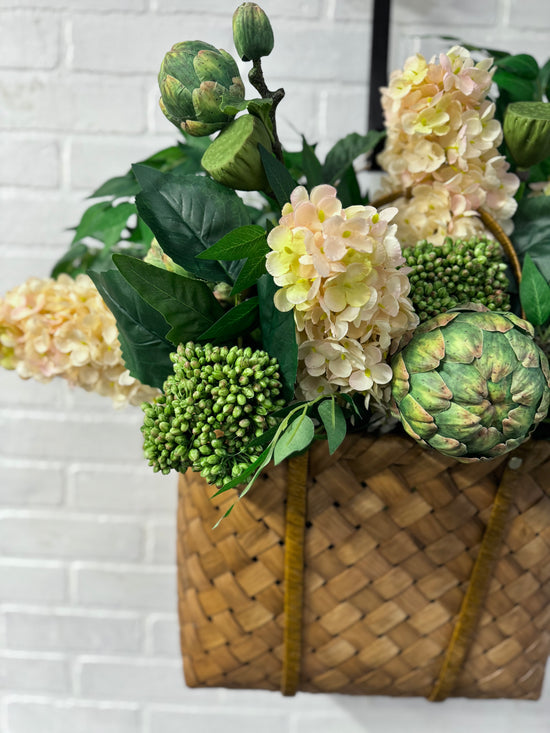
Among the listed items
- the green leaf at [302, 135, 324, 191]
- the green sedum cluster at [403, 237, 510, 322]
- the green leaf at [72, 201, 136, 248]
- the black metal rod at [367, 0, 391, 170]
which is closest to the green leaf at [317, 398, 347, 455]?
the green sedum cluster at [403, 237, 510, 322]

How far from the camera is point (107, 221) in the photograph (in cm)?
67

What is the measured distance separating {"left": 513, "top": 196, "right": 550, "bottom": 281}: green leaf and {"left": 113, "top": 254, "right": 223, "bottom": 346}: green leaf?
270 millimetres

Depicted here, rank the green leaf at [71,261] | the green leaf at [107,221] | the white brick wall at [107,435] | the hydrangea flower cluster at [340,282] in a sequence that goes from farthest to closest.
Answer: the white brick wall at [107,435] → the green leaf at [71,261] → the green leaf at [107,221] → the hydrangea flower cluster at [340,282]

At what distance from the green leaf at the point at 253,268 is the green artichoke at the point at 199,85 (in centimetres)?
9

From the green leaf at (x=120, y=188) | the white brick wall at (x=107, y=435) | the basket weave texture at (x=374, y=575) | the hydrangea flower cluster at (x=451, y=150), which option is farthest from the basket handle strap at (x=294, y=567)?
the white brick wall at (x=107, y=435)

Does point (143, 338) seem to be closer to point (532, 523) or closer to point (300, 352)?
point (300, 352)

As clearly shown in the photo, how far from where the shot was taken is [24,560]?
107 centimetres

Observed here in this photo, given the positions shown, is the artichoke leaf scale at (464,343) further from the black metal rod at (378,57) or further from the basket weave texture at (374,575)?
the black metal rod at (378,57)

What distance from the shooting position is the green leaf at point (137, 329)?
0.48 meters

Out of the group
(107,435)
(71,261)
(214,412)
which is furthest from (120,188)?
(107,435)

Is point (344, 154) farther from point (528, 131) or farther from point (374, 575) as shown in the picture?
point (374, 575)

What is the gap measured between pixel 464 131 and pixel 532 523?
0.32m

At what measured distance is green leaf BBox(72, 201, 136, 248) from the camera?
2.15ft

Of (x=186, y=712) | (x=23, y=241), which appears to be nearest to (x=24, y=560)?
(x=186, y=712)
